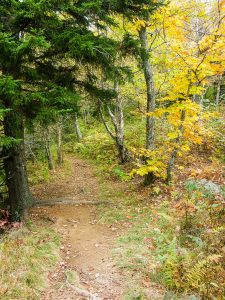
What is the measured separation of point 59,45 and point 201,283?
646cm

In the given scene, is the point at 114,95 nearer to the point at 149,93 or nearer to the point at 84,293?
the point at 149,93

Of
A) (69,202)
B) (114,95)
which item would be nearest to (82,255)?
(69,202)

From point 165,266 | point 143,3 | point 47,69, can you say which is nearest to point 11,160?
point 47,69

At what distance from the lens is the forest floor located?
16.7 feet

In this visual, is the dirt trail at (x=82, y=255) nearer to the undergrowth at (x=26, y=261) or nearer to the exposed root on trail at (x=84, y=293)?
→ the exposed root on trail at (x=84, y=293)

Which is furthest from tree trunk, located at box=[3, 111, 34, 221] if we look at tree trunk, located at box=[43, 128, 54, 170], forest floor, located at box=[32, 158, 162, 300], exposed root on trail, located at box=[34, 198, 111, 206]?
tree trunk, located at box=[43, 128, 54, 170]

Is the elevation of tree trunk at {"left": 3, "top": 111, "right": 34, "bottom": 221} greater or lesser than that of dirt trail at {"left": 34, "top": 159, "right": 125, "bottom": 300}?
greater

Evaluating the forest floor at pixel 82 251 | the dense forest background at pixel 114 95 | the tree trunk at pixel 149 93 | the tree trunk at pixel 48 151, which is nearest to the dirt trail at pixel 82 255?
the forest floor at pixel 82 251

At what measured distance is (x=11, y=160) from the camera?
8219mm

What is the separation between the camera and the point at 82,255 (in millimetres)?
6504

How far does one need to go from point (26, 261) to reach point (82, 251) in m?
1.57

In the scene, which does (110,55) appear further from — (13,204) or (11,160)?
(13,204)

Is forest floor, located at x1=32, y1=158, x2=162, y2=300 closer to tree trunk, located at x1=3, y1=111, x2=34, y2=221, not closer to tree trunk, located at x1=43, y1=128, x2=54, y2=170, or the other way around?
tree trunk, located at x1=3, y1=111, x2=34, y2=221

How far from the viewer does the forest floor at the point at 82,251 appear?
5086mm
